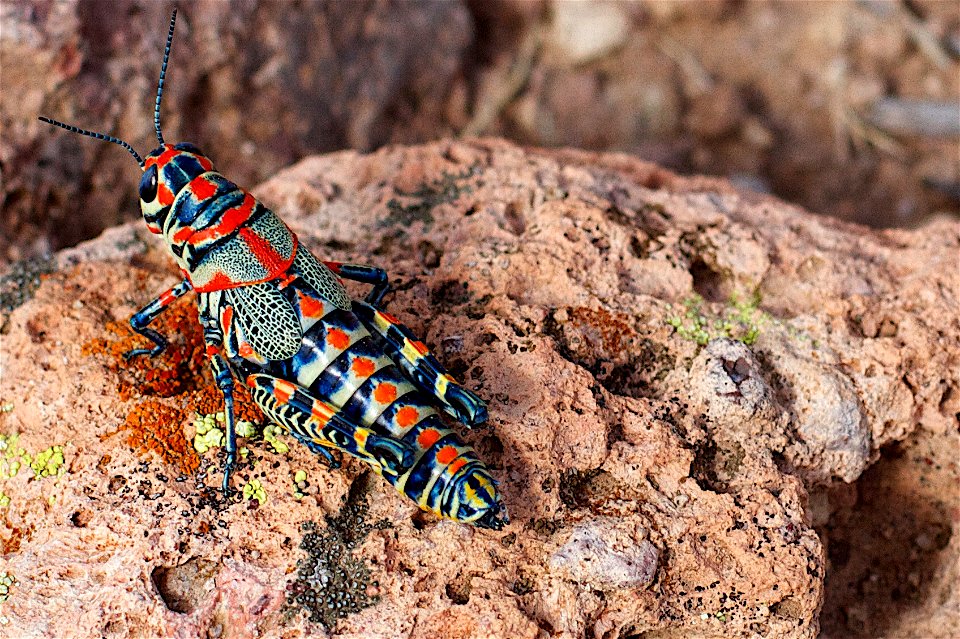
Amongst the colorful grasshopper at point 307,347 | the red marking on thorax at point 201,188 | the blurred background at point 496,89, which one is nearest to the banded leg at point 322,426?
the colorful grasshopper at point 307,347

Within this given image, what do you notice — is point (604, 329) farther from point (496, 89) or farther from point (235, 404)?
point (496, 89)

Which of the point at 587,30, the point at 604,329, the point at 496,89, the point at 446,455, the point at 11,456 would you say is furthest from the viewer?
the point at 587,30

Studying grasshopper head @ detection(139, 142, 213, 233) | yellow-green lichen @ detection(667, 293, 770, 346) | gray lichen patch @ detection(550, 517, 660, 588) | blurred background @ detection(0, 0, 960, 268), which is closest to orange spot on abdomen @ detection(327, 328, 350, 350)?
grasshopper head @ detection(139, 142, 213, 233)

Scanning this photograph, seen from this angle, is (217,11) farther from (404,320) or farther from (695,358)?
(695,358)

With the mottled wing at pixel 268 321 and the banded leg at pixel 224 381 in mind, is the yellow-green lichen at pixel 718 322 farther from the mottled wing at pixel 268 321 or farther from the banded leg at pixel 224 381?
the banded leg at pixel 224 381

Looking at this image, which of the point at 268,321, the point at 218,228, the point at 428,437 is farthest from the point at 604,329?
the point at 218,228

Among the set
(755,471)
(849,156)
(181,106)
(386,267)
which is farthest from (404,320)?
(849,156)
